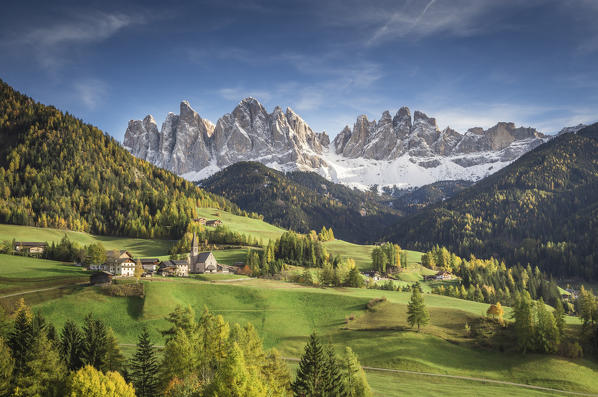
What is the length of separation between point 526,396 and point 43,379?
54.4 meters

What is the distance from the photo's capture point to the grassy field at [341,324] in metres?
59.3

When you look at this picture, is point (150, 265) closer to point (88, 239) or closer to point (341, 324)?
point (88, 239)

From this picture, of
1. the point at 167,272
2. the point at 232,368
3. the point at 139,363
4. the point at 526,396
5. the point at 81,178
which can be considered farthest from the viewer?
the point at 81,178

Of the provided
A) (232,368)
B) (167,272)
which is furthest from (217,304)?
(232,368)

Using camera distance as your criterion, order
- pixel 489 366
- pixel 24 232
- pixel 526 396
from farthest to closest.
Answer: pixel 24 232, pixel 489 366, pixel 526 396

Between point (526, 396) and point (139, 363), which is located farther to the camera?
point (526, 396)

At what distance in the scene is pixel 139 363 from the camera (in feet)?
136

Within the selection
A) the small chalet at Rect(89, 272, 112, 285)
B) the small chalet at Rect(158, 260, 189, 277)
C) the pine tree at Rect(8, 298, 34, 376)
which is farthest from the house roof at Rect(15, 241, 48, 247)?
the pine tree at Rect(8, 298, 34, 376)

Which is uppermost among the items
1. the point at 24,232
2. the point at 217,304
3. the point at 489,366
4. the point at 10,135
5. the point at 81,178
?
the point at 10,135

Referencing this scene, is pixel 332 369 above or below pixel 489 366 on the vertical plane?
above

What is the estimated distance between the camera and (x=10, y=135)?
199500 mm

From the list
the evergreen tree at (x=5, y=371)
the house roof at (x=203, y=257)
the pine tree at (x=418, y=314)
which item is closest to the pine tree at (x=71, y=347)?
the evergreen tree at (x=5, y=371)

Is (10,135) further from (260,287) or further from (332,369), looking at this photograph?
(332,369)

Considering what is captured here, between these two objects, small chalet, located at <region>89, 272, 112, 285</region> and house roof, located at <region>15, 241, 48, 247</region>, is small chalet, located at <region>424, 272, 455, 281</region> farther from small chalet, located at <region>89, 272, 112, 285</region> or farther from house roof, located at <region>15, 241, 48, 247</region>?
house roof, located at <region>15, 241, 48, 247</region>
